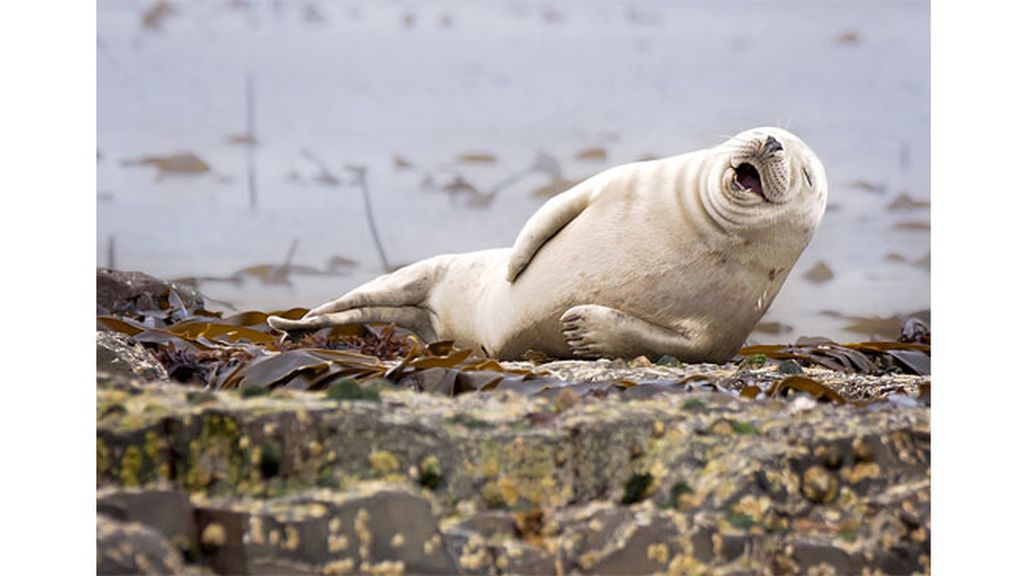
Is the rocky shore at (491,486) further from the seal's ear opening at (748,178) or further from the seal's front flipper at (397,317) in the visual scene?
the seal's front flipper at (397,317)

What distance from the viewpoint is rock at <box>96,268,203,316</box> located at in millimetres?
4770

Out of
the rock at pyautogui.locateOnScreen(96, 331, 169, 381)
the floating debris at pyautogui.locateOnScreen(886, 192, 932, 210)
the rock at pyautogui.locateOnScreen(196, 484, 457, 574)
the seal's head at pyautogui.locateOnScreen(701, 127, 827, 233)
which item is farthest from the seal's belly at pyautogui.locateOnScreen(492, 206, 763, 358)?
the rock at pyautogui.locateOnScreen(196, 484, 457, 574)

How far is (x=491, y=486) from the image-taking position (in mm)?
1823

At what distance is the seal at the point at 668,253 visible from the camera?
3.80 m

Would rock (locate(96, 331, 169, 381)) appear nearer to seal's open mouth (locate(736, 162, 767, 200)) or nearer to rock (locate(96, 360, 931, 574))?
rock (locate(96, 360, 931, 574))

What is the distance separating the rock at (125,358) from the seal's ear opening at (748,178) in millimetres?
1803

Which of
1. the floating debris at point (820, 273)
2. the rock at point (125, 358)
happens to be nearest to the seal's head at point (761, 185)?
the floating debris at point (820, 273)

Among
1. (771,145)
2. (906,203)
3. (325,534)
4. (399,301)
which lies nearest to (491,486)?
(325,534)

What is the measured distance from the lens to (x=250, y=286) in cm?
456

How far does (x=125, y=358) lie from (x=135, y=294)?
1.97 meters

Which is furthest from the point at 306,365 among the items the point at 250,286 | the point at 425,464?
the point at 250,286

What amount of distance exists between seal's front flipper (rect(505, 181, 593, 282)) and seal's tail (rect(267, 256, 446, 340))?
Result: 0.78m

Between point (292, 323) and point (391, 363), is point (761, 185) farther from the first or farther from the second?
point (292, 323)

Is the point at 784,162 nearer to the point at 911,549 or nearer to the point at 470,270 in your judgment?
the point at 470,270
